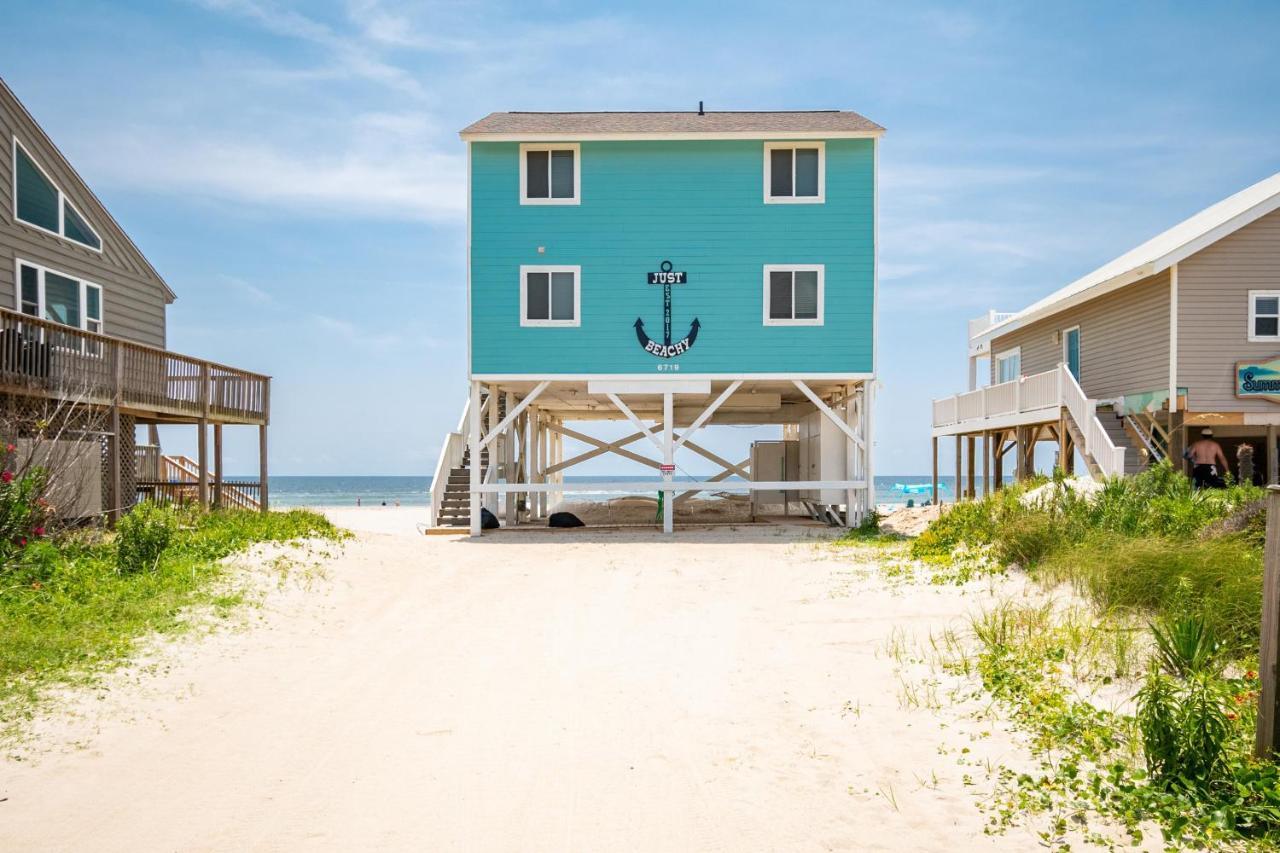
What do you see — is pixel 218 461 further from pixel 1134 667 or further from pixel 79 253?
pixel 1134 667

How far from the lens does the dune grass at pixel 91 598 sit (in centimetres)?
832

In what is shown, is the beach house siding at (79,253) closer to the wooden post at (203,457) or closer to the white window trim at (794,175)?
the wooden post at (203,457)

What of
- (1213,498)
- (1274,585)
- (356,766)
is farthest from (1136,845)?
(1213,498)

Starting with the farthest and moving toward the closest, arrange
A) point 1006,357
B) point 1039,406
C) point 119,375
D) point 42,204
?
point 1006,357
point 1039,406
point 42,204
point 119,375

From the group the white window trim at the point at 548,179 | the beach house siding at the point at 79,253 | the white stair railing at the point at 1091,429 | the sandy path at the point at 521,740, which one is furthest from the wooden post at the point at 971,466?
the beach house siding at the point at 79,253

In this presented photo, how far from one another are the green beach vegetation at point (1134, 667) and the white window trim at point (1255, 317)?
8.42 metres

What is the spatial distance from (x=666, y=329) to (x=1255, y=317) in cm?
1216

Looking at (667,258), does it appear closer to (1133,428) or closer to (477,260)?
(477,260)

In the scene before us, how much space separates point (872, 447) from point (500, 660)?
15449mm

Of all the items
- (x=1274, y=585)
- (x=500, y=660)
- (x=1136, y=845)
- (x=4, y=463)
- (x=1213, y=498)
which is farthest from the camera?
(x=1213, y=498)

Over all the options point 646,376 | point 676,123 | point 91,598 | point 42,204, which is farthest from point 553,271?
point 91,598

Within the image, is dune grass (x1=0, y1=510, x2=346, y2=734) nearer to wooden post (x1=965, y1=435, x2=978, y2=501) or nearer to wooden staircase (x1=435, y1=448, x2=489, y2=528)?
wooden staircase (x1=435, y1=448, x2=489, y2=528)

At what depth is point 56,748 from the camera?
6.80 m

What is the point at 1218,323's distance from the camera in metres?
20.4
